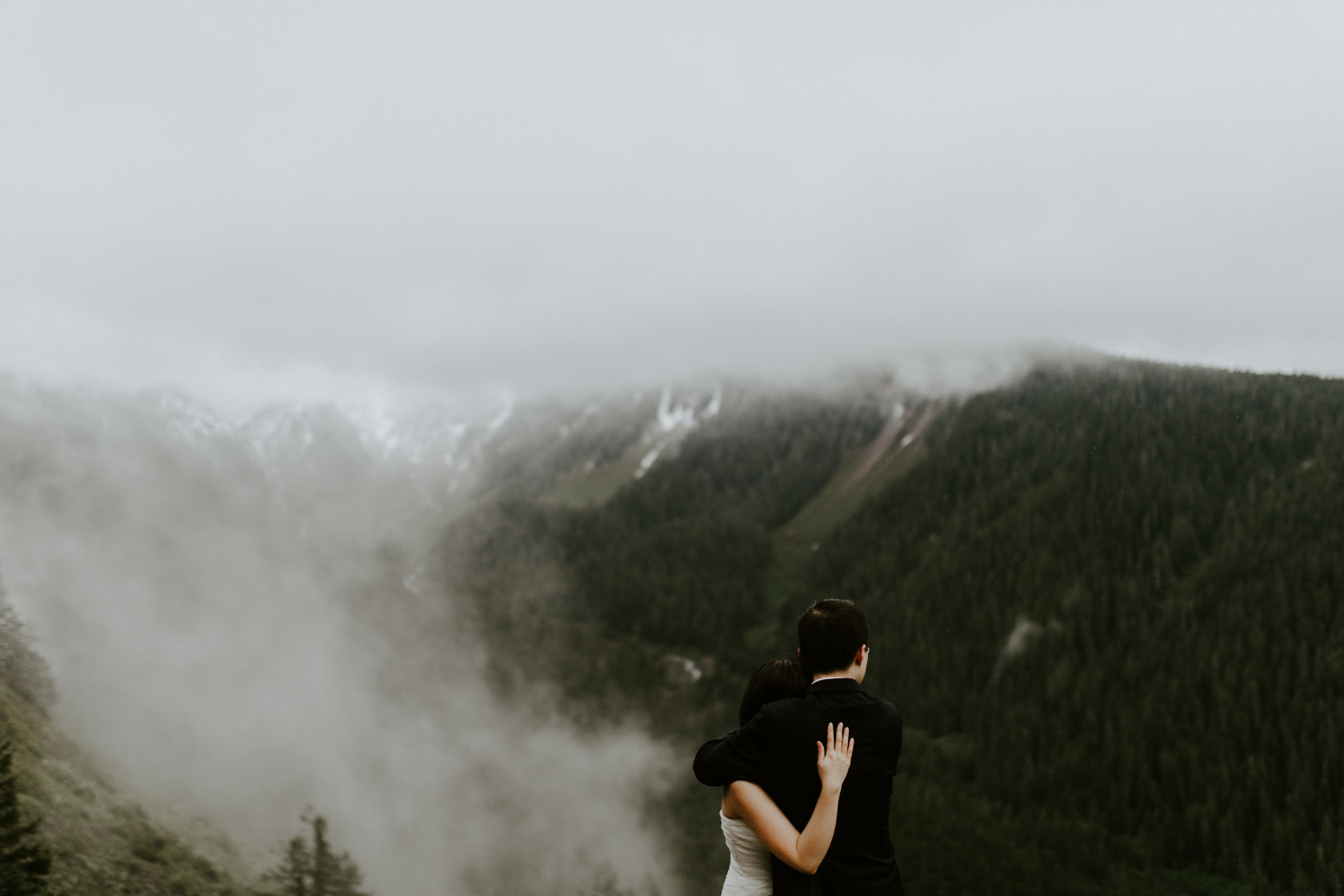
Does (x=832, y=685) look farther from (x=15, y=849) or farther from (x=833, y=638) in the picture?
(x=15, y=849)

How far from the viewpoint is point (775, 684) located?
7918 mm

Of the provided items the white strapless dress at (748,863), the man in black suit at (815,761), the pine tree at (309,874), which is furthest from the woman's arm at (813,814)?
the pine tree at (309,874)

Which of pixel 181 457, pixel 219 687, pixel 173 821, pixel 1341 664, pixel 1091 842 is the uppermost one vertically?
pixel 1341 664

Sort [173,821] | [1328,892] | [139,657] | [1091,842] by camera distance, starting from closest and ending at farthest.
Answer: [173,821]
[139,657]
[1328,892]
[1091,842]

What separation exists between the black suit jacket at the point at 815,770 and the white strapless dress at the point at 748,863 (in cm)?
14


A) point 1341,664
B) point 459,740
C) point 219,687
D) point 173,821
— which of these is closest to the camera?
point 173,821

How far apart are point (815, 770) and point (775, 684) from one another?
90 cm

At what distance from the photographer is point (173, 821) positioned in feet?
282

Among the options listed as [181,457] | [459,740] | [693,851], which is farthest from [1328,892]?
[181,457]

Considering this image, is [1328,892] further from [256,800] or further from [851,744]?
[851,744]

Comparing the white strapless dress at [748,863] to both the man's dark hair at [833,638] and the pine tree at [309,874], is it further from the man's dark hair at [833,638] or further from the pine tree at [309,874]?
the pine tree at [309,874]

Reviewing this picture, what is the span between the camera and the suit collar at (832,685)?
7.54 metres

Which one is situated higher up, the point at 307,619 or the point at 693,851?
the point at 307,619

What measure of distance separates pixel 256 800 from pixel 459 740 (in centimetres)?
8393
